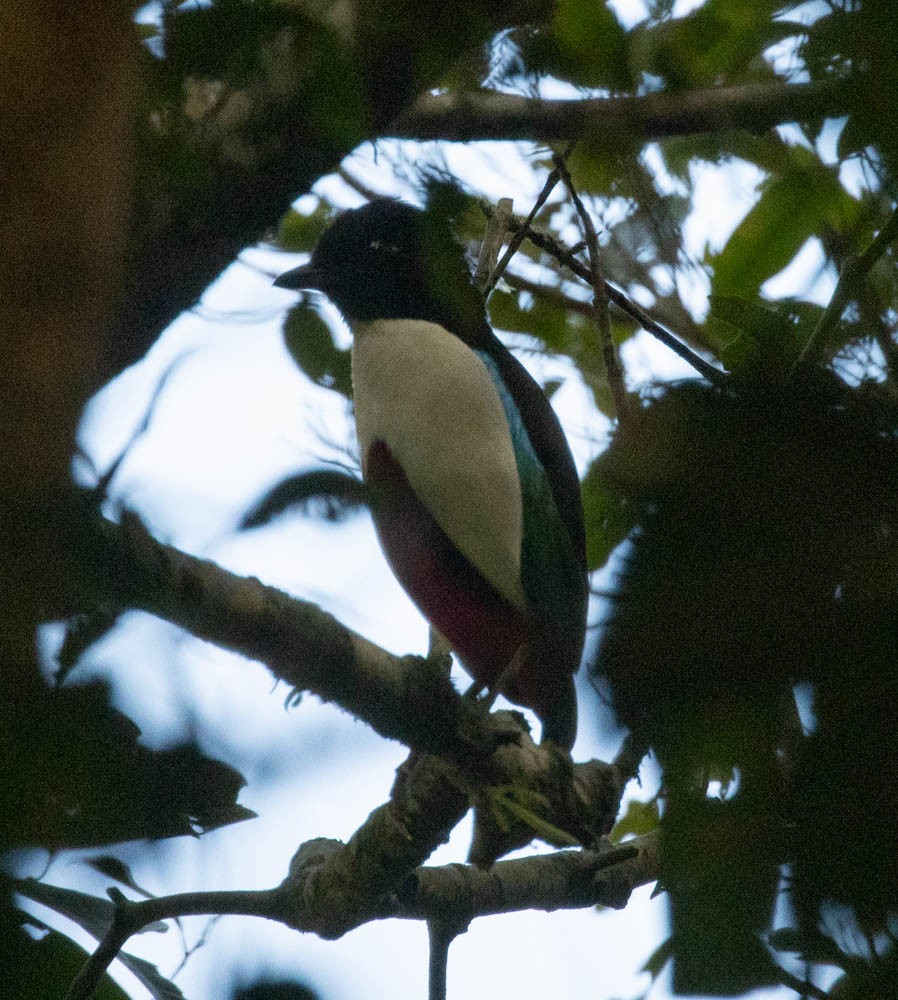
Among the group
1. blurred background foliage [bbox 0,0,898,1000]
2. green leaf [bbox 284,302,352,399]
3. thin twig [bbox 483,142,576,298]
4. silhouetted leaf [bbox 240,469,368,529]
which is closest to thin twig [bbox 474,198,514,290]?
thin twig [bbox 483,142,576,298]

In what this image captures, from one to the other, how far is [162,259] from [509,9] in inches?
16.1

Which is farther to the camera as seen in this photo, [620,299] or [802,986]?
[620,299]

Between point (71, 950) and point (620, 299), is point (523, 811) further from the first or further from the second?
point (620, 299)

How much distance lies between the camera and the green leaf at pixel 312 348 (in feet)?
7.25

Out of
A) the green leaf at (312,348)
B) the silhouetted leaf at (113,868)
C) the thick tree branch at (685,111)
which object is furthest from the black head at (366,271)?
the silhouetted leaf at (113,868)

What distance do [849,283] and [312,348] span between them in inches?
41.5

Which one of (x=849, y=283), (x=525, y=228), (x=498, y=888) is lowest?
(x=498, y=888)

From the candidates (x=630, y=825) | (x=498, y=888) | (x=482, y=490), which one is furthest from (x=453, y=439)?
(x=630, y=825)

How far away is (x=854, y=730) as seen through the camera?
92 centimetres

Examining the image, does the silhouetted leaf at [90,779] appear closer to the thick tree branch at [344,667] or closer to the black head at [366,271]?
the thick tree branch at [344,667]

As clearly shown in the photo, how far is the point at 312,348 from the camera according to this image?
222 cm

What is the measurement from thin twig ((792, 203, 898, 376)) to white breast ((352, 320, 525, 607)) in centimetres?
171

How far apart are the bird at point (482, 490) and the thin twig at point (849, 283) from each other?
1.53 meters

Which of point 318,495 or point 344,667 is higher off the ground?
point 344,667
